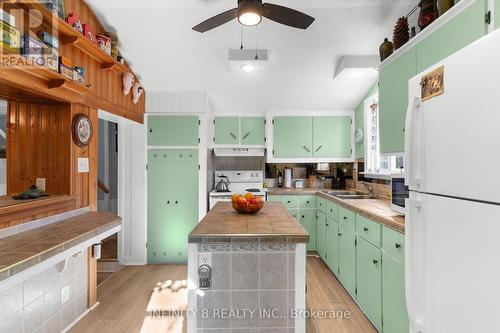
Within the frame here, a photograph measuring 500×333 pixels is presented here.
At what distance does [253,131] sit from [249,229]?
2621mm

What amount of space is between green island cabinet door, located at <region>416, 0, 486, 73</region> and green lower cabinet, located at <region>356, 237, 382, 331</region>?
1.36 meters

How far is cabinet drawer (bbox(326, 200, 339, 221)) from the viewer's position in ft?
9.90

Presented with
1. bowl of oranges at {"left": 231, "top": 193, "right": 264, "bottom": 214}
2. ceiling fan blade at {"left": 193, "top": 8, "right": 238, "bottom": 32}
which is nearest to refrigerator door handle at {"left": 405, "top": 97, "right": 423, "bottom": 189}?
bowl of oranges at {"left": 231, "top": 193, "right": 264, "bottom": 214}

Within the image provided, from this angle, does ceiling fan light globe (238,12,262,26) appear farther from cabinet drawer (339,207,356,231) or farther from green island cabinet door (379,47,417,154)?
cabinet drawer (339,207,356,231)

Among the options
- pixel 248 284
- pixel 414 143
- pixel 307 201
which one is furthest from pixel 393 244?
pixel 307 201

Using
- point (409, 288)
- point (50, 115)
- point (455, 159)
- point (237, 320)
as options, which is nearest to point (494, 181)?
point (455, 159)

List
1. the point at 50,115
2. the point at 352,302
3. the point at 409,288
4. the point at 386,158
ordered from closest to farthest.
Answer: the point at 409,288 → the point at 50,115 → the point at 352,302 → the point at 386,158

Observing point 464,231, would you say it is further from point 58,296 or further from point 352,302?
point 58,296

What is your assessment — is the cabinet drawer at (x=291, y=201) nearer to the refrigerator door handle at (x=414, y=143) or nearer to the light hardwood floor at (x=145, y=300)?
the light hardwood floor at (x=145, y=300)

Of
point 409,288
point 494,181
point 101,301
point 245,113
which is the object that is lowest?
point 101,301

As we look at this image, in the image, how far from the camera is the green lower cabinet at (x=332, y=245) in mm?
3006

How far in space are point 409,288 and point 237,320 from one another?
0.95m

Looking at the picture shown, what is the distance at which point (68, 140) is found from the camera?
88.9 inches

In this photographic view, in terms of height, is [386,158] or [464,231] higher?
[386,158]
